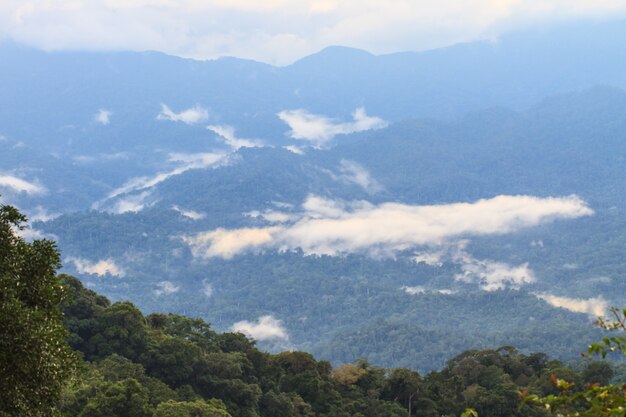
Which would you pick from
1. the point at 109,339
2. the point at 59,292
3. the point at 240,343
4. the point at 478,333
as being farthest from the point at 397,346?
the point at 59,292

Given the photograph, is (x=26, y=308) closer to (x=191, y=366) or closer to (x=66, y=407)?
(x=66, y=407)

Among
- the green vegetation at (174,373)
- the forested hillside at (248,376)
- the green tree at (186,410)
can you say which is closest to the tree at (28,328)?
the green vegetation at (174,373)

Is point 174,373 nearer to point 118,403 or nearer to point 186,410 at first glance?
point 186,410

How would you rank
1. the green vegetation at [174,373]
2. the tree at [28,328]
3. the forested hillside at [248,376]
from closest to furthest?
1. the tree at [28,328]
2. the green vegetation at [174,373]
3. the forested hillside at [248,376]

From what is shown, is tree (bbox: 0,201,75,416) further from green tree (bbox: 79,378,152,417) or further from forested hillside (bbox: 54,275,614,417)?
forested hillside (bbox: 54,275,614,417)

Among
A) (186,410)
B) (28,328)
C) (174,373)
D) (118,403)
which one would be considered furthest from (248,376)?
(28,328)

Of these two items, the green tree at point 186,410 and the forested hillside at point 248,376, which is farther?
the forested hillside at point 248,376

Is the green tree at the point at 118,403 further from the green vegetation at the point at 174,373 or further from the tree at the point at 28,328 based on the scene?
the tree at the point at 28,328

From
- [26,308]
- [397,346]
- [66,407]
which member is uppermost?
[397,346]
